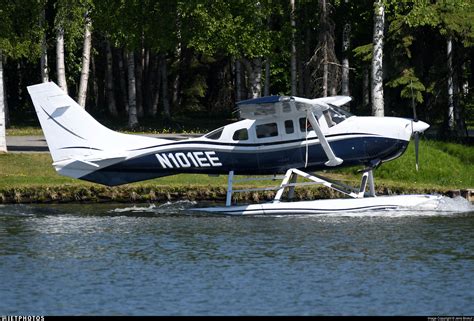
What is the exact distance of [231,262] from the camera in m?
20.7

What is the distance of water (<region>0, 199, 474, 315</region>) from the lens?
674 inches

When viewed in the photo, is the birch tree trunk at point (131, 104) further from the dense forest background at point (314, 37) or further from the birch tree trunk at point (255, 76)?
the birch tree trunk at point (255, 76)

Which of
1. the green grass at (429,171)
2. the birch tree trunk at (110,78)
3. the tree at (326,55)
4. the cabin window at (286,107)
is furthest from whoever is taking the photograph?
the birch tree trunk at (110,78)

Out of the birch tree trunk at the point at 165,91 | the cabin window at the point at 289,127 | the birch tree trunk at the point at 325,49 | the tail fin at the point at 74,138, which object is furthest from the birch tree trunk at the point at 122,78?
the cabin window at the point at 289,127

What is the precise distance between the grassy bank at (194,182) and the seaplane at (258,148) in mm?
2882

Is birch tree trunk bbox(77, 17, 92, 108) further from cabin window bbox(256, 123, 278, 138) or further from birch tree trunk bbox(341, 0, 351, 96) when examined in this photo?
cabin window bbox(256, 123, 278, 138)

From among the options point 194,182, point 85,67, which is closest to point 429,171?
point 194,182

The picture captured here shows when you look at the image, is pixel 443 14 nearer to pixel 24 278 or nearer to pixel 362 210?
pixel 362 210

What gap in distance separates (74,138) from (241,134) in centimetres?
385

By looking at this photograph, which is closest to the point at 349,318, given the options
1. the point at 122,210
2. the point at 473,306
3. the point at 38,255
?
the point at 473,306

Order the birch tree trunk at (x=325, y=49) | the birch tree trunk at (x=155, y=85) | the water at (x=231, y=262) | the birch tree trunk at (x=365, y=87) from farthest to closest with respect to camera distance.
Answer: the birch tree trunk at (x=155, y=85) < the birch tree trunk at (x=365, y=87) < the birch tree trunk at (x=325, y=49) < the water at (x=231, y=262)

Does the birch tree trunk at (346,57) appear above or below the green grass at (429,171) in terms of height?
above

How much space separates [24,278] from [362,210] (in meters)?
9.30

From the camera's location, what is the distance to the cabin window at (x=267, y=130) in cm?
2633
